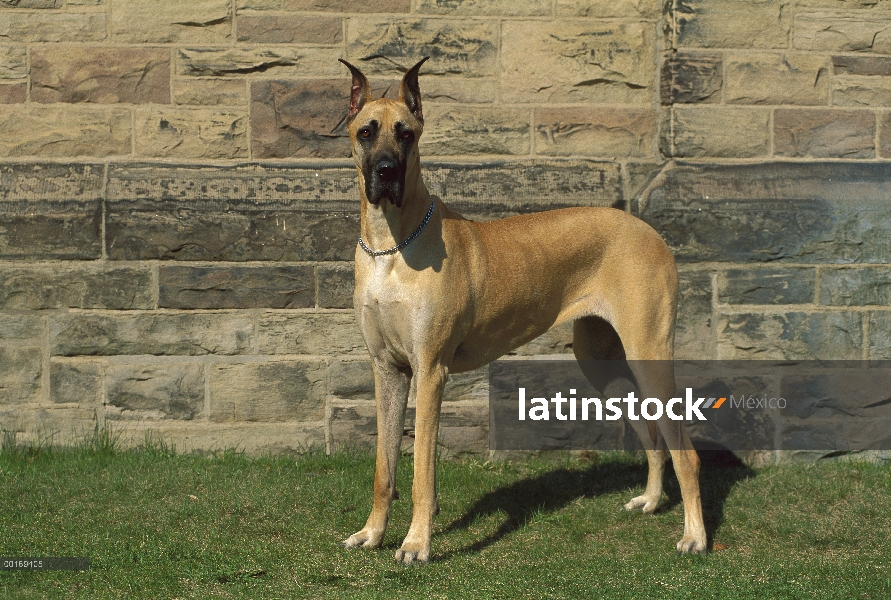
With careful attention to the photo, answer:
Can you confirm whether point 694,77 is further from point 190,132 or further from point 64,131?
point 64,131

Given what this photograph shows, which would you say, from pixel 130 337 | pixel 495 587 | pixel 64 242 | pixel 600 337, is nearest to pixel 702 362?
pixel 600 337

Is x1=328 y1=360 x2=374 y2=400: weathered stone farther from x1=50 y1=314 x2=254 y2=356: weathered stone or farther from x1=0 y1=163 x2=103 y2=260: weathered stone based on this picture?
x1=0 y1=163 x2=103 y2=260: weathered stone

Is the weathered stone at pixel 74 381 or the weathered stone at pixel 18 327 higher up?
the weathered stone at pixel 18 327

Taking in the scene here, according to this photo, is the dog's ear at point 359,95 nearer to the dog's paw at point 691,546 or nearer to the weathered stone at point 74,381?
the dog's paw at point 691,546

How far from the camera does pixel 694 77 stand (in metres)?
6.35

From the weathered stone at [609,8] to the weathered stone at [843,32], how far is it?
979mm

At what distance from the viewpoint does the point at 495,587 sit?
421 cm

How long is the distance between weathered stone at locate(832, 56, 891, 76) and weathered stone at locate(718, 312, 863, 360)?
5.47ft

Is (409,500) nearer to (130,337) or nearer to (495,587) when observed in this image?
(495,587)

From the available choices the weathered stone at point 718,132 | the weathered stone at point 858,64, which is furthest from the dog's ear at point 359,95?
the weathered stone at point 858,64

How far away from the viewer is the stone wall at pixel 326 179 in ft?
20.4

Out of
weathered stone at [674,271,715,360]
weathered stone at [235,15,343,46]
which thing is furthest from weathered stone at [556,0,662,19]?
weathered stone at [674,271,715,360]

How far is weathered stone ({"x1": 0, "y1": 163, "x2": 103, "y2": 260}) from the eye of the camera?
616 cm

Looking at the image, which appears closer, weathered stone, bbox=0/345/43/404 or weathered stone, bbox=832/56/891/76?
→ weathered stone, bbox=0/345/43/404
